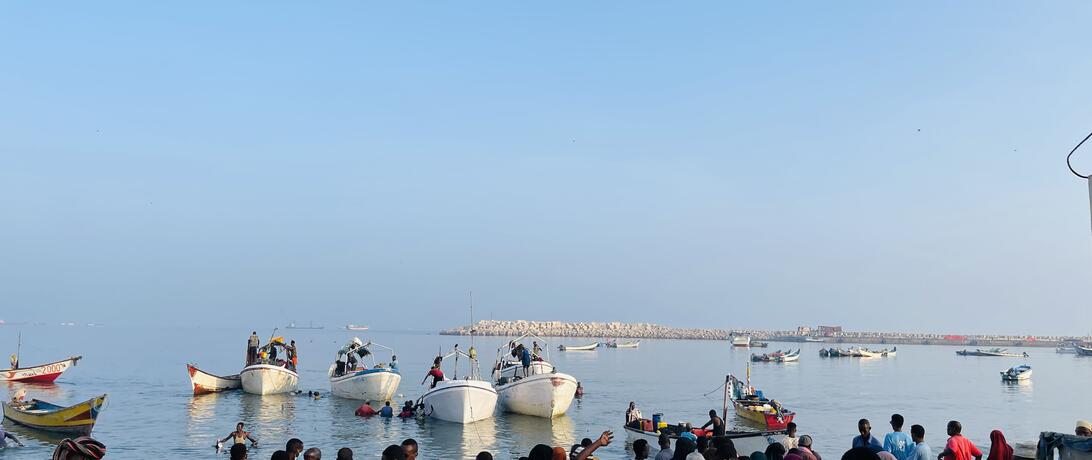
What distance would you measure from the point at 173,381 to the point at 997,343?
643ft

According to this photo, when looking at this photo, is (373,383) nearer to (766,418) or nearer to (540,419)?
(540,419)

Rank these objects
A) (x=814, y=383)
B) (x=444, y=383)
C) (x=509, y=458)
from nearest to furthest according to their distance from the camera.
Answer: (x=509, y=458), (x=444, y=383), (x=814, y=383)

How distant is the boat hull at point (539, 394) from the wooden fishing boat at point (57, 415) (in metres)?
14.5

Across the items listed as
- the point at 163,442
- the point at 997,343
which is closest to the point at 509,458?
the point at 163,442

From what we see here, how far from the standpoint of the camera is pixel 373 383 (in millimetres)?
38250

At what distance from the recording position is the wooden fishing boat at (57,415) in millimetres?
25672

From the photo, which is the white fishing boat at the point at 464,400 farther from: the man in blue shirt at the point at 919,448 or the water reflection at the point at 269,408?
the man in blue shirt at the point at 919,448

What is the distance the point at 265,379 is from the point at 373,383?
22.0 feet

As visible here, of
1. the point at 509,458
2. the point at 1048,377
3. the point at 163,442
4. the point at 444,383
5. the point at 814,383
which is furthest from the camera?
the point at 1048,377

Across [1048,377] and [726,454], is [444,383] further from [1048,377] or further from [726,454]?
[1048,377]

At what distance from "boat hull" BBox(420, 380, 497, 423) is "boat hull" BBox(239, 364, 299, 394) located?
13793 mm

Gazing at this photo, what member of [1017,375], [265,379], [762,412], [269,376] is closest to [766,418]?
[762,412]

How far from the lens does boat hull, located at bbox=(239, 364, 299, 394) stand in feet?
133

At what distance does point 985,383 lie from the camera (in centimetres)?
6981
